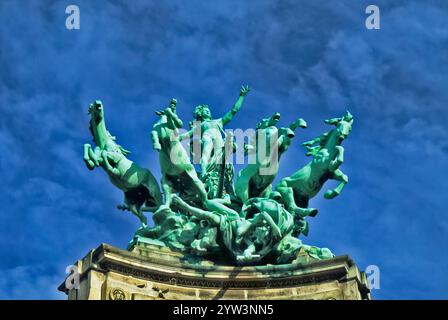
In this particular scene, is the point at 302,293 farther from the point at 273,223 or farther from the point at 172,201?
the point at 172,201

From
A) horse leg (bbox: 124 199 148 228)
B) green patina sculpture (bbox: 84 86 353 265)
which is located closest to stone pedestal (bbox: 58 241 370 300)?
green patina sculpture (bbox: 84 86 353 265)

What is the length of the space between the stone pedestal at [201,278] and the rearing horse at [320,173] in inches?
105

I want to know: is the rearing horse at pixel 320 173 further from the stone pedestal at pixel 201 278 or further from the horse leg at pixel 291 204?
the stone pedestal at pixel 201 278

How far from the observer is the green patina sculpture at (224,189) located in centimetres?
2991

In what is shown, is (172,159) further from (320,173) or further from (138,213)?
(320,173)

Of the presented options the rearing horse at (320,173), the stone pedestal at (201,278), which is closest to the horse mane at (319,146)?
the rearing horse at (320,173)

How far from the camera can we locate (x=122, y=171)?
103 feet

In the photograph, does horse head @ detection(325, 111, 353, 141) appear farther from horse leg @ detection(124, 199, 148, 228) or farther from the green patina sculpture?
horse leg @ detection(124, 199, 148, 228)

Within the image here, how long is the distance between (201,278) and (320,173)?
521cm

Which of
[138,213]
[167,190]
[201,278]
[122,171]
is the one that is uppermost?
[122,171]

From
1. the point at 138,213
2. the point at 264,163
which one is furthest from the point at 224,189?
the point at 138,213

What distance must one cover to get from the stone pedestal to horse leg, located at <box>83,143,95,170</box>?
3.01m
